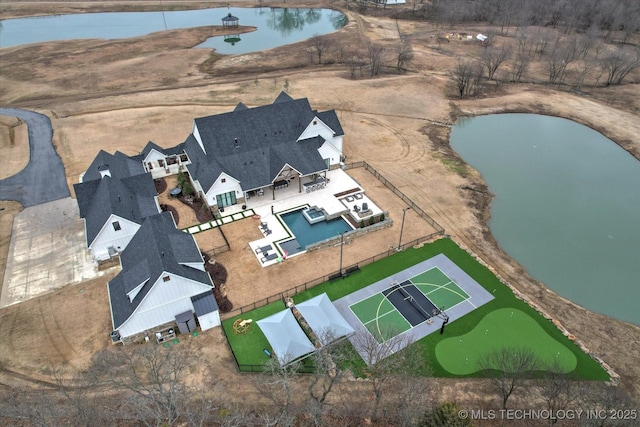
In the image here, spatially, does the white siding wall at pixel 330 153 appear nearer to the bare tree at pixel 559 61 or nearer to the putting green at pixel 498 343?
the putting green at pixel 498 343

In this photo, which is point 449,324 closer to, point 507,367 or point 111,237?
point 507,367

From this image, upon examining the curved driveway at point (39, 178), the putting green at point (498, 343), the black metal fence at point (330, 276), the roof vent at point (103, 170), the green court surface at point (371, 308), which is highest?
the roof vent at point (103, 170)

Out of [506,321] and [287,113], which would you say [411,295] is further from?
[287,113]

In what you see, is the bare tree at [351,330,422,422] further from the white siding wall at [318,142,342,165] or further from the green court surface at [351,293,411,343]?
the white siding wall at [318,142,342,165]

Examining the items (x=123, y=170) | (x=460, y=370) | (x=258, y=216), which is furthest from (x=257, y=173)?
(x=460, y=370)

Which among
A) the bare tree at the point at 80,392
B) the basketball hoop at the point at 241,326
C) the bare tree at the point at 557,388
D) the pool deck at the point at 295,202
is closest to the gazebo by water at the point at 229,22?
the pool deck at the point at 295,202

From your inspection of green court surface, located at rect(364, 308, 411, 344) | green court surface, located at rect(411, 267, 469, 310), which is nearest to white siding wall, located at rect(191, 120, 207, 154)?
green court surface, located at rect(364, 308, 411, 344)
